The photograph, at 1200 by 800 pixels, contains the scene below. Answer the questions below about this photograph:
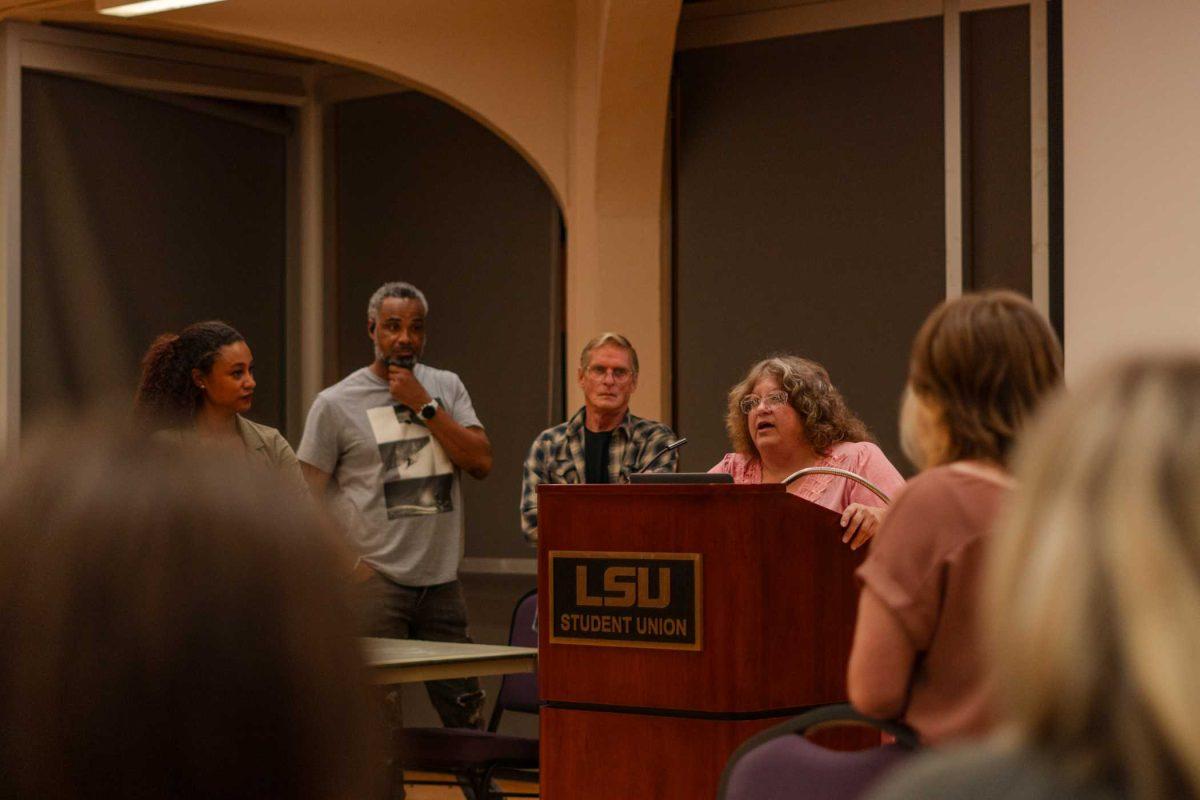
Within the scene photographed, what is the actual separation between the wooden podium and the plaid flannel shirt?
122cm

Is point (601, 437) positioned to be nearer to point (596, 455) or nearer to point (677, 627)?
point (596, 455)

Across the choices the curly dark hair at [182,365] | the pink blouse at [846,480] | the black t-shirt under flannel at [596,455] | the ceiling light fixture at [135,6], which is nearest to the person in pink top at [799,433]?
the pink blouse at [846,480]

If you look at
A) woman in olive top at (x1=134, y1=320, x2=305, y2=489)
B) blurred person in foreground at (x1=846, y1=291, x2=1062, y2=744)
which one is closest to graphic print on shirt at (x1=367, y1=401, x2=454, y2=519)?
woman in olive top at (x1=134, y1=320, x2=305, y2=489)

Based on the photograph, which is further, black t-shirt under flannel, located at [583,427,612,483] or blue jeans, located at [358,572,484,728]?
blue jeans, located at [358,572,484,728]

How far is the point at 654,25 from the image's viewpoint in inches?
223

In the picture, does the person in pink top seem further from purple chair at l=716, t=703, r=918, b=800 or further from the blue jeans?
purple chair at l=716, t=703, r=918, b=800

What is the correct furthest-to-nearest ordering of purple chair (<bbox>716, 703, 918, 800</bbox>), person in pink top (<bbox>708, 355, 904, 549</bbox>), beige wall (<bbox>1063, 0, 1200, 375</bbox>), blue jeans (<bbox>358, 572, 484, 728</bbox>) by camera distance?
beige wall (<bbox>1063, 0, 1200, 375</bbox>) < blue jeans (<bbox>358, 572, 484, 728</bbox>) < person in pink top (<bbox>708, 355, 904, 549</bbox>) < purple chair (<bbox>716, 703, 918, 800</bbox>)

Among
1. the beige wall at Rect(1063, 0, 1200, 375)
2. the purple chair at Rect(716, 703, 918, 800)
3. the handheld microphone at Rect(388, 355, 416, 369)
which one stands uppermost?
the beige wall at Rect(1063, 0, 1200, 375)

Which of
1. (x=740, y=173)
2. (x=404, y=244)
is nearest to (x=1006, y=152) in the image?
(x=740, y=173)

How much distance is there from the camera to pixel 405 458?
4.91 meters

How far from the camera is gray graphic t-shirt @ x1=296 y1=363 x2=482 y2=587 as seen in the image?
4855 millimetres

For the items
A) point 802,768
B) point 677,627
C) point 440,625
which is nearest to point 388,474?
point 440,625

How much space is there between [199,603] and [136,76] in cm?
641

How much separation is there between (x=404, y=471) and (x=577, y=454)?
2.02 ft
